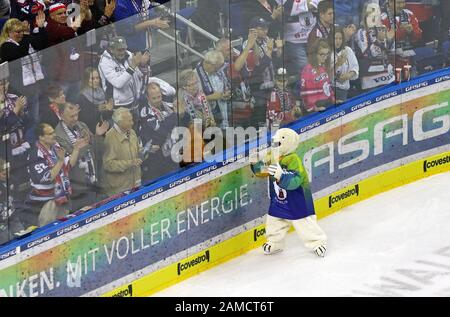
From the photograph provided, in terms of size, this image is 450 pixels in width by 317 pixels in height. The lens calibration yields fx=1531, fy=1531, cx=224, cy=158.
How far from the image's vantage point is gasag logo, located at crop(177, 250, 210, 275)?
12.3m

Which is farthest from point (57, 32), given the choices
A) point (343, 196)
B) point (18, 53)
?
point (343, 196)

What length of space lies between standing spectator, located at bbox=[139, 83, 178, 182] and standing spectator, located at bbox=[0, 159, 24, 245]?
1.28 m

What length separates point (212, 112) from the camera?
12484 mm

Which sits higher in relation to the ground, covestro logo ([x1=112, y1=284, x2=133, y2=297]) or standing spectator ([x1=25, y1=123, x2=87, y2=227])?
standing spectator ([x1=25, y1=123, x2=87, y2=227])

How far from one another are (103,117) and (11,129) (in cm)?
87

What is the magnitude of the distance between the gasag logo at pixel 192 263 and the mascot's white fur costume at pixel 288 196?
1.71ft

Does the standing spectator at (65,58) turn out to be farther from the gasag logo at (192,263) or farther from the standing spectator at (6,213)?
the gasag logo at (192,263)

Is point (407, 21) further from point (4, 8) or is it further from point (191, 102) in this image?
point (4, 8)

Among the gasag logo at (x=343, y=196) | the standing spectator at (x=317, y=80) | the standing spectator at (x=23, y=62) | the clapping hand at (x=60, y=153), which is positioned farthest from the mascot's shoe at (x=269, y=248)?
the standing spectator at (x=23, y=62)

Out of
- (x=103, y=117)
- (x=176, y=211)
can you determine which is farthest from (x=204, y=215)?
(x=103, y=117)

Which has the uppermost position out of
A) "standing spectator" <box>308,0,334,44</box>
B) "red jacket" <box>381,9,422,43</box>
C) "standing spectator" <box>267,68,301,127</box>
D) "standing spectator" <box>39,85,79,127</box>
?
"standing spectator" <box>39,85,79,127</box>

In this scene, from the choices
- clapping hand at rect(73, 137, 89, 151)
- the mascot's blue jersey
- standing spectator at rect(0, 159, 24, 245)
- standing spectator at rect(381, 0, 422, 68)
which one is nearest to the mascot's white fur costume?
the mascot's blue jersey

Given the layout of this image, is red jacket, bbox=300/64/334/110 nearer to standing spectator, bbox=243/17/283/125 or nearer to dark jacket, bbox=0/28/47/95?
standing spectator, bbox=243/17/283/125
